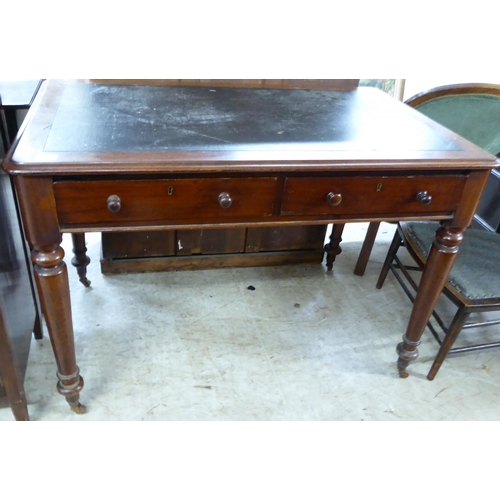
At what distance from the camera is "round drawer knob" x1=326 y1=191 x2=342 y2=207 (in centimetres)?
132

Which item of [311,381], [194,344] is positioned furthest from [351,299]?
[194,344]

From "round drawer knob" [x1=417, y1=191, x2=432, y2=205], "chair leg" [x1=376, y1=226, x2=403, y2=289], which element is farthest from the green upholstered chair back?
"round drawer knob" [x1=417, y1=191, x2=432, y2=205]

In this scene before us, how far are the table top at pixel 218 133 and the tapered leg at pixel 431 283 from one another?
9.9 inches

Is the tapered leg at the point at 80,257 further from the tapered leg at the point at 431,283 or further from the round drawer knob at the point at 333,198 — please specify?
the tapered leg at the point at 431,283

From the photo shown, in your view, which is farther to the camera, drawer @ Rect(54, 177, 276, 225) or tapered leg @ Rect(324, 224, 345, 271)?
tapered leg @ Rect(324, 224, 345, 271)

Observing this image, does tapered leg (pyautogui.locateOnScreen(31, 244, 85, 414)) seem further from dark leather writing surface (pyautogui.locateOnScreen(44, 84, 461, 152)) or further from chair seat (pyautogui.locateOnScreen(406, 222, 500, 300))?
chair seat (pyautogui.locateOnScreen(406, 222, 500, 300))

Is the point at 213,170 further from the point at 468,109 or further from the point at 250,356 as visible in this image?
the point at 468,109

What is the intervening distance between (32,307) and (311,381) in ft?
3.44

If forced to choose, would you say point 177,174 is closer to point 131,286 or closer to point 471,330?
point 131,286

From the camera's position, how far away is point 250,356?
1.84m

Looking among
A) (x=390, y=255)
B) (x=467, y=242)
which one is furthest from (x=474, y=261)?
(x=390, y=255)

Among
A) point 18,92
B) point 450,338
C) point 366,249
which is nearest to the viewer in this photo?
point 18,92

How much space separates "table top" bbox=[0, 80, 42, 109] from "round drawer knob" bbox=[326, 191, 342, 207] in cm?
92

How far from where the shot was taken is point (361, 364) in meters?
1.86
